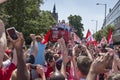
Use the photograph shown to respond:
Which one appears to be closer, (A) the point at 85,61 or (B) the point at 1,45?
(B) the point at 1,45

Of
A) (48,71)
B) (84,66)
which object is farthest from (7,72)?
(48,71)

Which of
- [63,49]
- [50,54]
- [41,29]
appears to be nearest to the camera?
[63,49]

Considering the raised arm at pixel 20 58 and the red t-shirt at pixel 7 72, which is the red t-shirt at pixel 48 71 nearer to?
the red t-shirt at pixel 7 72

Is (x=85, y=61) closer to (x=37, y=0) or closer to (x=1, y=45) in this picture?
(x=1, y=45)

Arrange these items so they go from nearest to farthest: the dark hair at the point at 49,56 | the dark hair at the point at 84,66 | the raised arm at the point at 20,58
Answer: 1. the raised arm at the point at 20,58
2. the dark hair at the point at 84,66
3. the dark hair at the point at 49,56

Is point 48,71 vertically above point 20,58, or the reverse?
point 20,58

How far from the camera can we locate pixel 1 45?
3.00m

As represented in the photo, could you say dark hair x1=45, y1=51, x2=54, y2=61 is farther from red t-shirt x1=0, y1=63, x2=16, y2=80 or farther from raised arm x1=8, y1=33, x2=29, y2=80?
raised arm x1=8, y1=33, x2=29, y2=80

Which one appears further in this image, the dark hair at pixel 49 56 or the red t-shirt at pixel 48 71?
the dark hair at pixel 49 56

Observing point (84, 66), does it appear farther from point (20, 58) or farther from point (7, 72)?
point (20, 58)

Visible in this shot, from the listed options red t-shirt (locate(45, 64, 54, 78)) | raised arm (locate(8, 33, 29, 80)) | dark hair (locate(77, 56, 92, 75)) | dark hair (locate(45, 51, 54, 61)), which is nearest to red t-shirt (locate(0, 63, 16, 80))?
dark hair (locate(77, 56, 92, 75))

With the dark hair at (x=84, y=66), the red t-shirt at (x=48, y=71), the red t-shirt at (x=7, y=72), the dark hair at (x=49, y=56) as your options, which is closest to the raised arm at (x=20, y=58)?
the dark hair at (x=84, y=66)

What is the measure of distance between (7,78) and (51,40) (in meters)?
10.4

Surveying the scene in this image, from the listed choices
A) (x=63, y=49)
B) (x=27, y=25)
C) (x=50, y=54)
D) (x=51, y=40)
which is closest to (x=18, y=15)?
(x=27, y=25)
